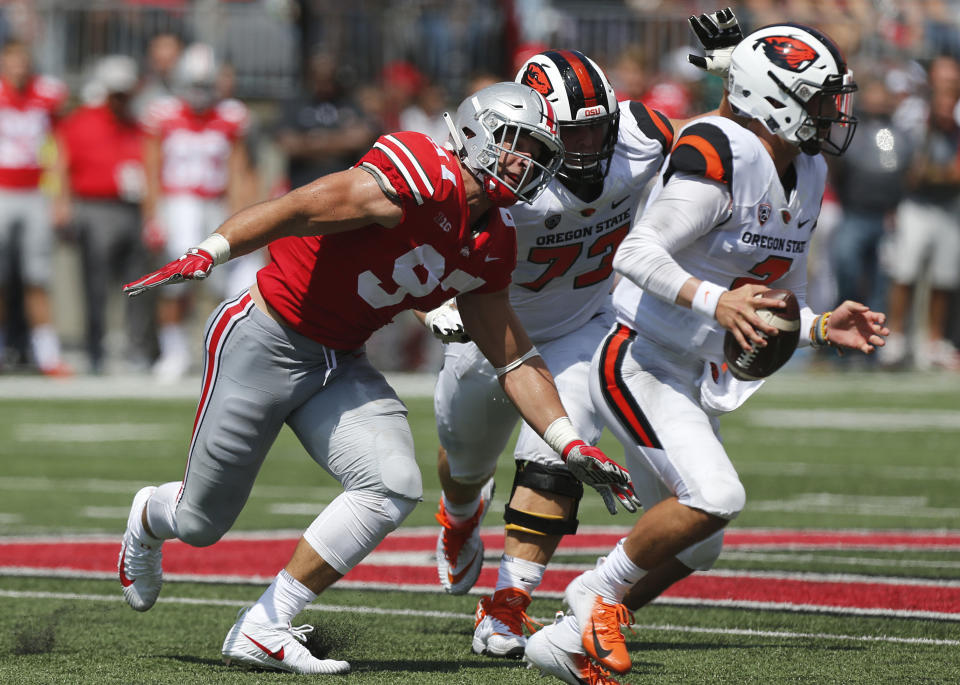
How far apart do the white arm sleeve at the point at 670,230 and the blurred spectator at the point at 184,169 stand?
8.96 meters

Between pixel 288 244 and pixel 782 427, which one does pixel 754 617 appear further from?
pixel 782 427

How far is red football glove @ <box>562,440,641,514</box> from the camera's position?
170 inches

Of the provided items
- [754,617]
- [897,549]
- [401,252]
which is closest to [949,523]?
[897,549]

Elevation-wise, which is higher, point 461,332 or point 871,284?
point 461,332

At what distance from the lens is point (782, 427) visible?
11.2 metres

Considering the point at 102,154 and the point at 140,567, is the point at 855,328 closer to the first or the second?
the point at 140,567

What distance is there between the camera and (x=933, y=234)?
14.7m

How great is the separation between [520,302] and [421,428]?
5.32 meters

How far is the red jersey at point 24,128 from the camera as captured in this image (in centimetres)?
1280

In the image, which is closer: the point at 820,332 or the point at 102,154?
the point at 820,332

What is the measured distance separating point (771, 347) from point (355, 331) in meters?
1.15

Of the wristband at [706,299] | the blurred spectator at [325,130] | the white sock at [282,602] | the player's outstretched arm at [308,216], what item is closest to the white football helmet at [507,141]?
the player's outstretched arm at [308,216]

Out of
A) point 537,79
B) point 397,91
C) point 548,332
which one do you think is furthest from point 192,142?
point 537,79

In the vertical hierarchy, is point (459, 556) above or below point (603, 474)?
below
